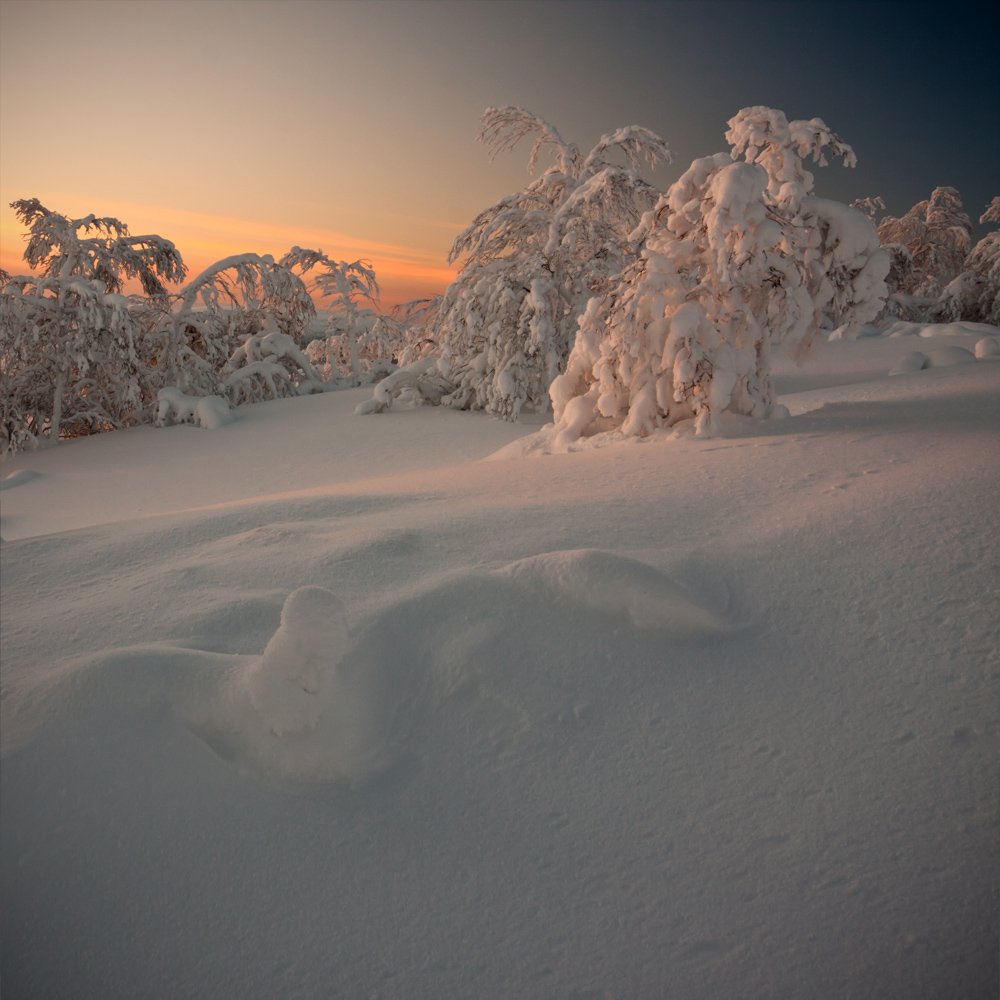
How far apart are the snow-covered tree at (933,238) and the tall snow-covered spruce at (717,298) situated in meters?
18.0

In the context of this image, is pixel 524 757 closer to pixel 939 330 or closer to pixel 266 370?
pixel 266 370

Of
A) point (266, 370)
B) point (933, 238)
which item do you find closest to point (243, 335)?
point (266, 370)

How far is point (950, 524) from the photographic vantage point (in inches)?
110

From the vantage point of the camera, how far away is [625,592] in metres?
2.41

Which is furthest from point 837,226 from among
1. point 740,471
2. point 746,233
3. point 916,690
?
point 916,690

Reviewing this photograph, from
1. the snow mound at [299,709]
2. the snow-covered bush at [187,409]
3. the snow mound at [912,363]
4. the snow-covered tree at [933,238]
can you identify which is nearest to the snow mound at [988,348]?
the snow mound at [912,363]

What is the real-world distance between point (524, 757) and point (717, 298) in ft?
13.8

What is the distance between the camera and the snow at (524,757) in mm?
1536

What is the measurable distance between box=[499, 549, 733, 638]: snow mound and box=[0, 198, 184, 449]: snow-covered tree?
9417 millimetres

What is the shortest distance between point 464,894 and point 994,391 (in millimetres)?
5304

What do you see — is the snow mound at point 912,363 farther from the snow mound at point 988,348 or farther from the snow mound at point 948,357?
the snow mound at point 988,348

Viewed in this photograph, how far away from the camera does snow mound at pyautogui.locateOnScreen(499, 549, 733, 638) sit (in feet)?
→ 7.79

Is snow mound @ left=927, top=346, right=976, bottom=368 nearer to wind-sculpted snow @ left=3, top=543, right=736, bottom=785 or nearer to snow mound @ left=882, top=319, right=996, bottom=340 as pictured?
snow mound @ left=882, top=319, right=996, bottom=340

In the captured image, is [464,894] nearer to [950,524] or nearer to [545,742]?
[545,742]
